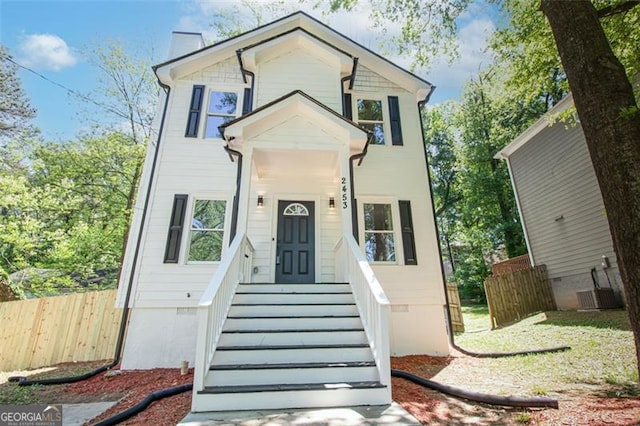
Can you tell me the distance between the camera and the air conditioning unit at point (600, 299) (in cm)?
837

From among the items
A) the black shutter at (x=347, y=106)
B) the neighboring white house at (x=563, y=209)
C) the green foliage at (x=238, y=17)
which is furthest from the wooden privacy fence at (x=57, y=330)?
the green foliage at (x=238, y=17)

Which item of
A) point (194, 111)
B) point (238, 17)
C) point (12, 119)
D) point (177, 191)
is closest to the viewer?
point (177, 191)

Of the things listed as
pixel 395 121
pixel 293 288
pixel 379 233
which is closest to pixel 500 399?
pixel 293 288

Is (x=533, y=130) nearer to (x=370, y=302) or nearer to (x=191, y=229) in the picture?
(x=370, y=302)

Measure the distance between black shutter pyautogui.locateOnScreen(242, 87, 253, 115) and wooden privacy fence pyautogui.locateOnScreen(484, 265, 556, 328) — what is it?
32.0 ft

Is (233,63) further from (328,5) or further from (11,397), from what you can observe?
(11,397)

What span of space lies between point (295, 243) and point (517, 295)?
859 centimetres

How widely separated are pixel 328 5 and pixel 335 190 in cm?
496

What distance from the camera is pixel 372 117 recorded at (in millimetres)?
8391

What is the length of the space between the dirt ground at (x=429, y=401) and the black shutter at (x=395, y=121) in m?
5.38

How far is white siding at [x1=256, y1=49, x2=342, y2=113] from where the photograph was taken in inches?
306

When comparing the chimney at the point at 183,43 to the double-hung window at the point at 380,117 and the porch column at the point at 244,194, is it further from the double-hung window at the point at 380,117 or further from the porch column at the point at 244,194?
the porch column at the point at 244,194

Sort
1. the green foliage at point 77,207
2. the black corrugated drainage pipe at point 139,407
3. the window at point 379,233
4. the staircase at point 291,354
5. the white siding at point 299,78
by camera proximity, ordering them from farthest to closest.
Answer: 1. the green foliage at point 77,207
2. the white siding at point 299,78
3. the window at point 379,233
4. the staircase at point 291,354
5. the black corrugated drainage pipe at point 139,407

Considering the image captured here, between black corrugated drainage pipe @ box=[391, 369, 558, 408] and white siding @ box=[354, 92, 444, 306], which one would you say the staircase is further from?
white siding @ box=[354, 92, 444, 306]
